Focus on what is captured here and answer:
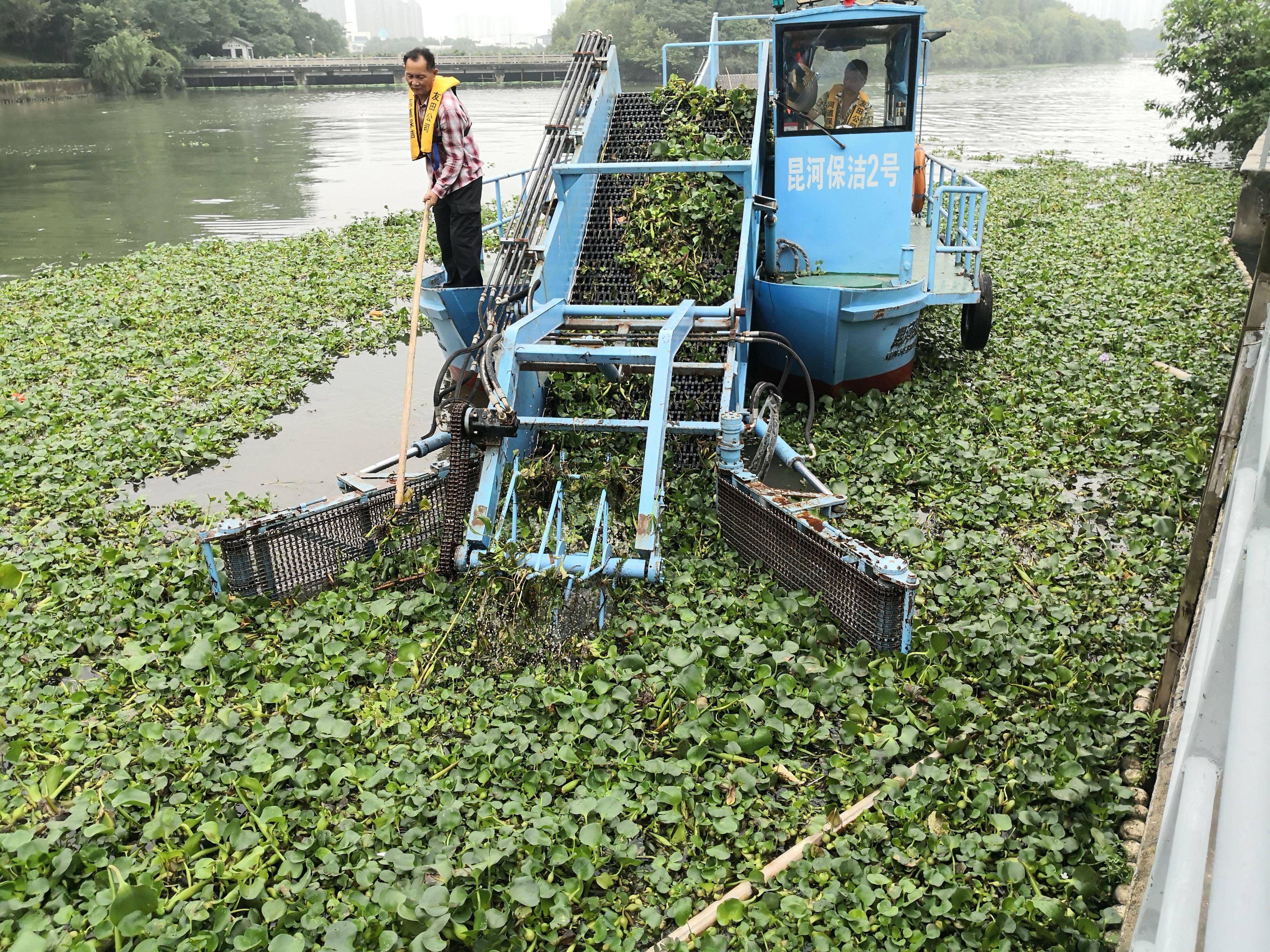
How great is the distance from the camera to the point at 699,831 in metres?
3.54

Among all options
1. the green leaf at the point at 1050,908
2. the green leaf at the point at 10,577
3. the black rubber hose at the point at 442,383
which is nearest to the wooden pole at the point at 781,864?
the green leaf at the point at 1050,908

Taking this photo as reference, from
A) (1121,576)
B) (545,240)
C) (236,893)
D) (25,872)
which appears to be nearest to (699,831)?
(236,893)

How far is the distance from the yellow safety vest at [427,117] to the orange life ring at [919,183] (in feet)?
15.1

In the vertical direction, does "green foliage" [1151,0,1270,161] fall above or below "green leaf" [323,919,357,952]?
above

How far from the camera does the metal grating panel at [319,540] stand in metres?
4.79

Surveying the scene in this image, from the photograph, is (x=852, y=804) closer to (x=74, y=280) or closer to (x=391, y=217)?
(x=74, y=280)

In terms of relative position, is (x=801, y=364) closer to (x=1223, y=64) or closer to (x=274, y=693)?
(x=274, y=693)

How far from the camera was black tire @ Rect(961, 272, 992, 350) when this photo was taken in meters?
8.20

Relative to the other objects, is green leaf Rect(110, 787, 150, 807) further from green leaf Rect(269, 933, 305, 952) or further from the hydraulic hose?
the hydraulic hose

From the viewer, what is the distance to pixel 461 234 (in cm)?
686

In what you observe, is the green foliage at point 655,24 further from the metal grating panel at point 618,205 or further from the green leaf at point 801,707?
the green leaf at point 801,707

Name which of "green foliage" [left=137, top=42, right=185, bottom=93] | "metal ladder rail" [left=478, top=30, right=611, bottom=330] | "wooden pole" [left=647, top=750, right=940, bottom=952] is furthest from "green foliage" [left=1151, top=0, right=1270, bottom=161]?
"green foliage" [left=137, top=42, right=185, bottom=93]

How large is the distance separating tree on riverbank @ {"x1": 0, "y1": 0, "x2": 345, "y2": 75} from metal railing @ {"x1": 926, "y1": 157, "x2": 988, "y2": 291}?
59262mm

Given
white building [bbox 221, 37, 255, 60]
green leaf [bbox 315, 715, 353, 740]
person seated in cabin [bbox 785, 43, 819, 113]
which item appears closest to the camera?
green leaf [bbox 315, 715, 353, 740]
